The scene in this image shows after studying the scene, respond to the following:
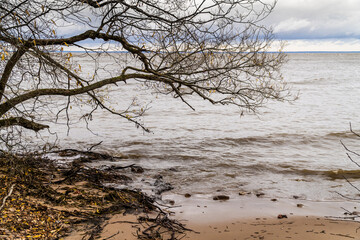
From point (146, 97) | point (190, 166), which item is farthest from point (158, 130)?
point (146, 97)

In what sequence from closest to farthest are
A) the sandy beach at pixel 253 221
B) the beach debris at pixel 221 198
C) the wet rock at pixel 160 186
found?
the sandy beach at pixel 253 221, the beach debris at pixel 221 198, the wet rock at pixel 160 186

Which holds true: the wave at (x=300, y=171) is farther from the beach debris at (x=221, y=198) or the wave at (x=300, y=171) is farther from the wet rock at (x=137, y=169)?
the wet rock at (x=137, y=169)

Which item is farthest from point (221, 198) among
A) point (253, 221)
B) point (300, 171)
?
point (300, 171)

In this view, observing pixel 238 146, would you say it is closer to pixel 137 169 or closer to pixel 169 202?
pixel 137 169

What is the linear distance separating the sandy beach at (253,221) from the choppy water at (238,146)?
30.7 inches

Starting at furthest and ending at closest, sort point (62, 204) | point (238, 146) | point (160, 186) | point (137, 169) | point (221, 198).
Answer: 1. point (238, 146)
2. point (137, 169)
3. point (160, 186)
4. point (221, 198)
5. point (62, 204)

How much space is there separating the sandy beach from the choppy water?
0.78 m

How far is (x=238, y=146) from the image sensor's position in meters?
13.2

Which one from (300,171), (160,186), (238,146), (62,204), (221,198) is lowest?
(300,171)

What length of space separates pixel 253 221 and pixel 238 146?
23.6ft

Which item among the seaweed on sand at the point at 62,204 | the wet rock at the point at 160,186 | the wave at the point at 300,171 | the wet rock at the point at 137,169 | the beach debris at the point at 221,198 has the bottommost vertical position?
the wave at the point at 300,171

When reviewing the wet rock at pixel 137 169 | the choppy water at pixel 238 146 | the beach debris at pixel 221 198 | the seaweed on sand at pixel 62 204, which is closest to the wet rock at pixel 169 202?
the seaweed on sand at pixel 62 204

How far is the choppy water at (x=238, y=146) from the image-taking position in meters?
9.02

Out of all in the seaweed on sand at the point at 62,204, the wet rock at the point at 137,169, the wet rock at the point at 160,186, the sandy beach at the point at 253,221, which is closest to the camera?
the seaweed on sand at the point at 62,204
